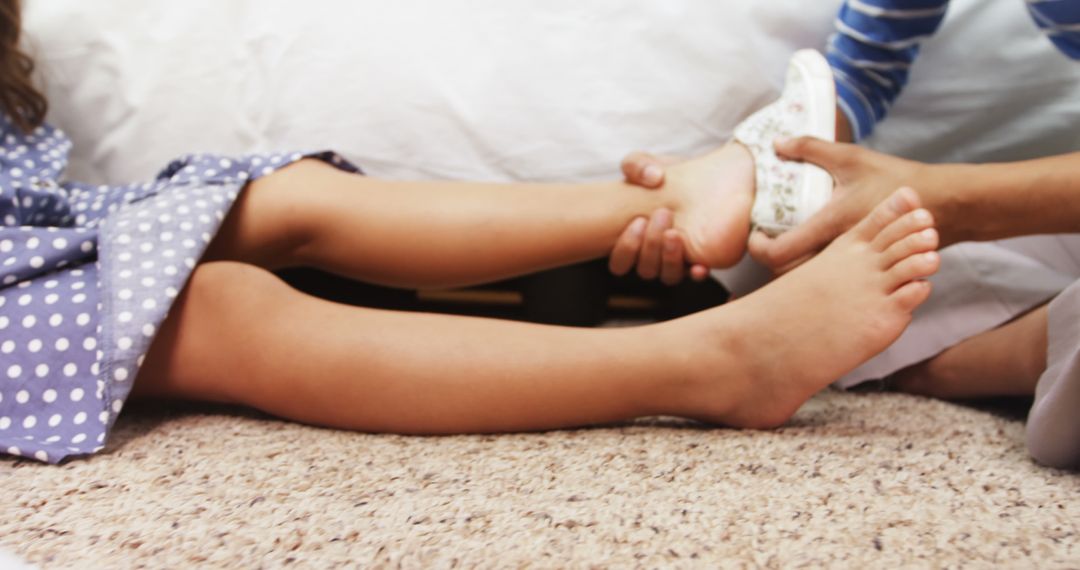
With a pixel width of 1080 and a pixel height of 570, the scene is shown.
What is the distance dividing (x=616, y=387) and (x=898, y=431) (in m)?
0.22

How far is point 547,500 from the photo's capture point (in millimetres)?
445

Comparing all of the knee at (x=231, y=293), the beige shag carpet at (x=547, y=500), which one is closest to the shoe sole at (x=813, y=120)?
the beige shag carpet at (x=547, y=500)

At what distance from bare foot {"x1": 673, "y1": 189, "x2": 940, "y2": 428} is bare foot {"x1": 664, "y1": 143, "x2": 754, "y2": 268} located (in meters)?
0.14

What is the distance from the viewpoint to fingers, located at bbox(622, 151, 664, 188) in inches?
29.2

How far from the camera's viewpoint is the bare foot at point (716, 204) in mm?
722

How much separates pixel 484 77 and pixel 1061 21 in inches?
20.8

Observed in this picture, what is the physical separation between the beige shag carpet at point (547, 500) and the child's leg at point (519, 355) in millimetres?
22

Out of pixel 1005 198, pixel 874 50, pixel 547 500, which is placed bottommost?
pixel 547 500

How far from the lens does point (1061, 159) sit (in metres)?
0.62

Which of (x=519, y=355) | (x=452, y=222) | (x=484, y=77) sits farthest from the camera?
(x=484, y=77)

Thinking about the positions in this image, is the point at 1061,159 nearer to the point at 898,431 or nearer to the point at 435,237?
the point at 898,431

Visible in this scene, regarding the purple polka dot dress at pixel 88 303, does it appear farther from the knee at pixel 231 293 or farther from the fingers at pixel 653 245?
the fingers at pixel 653 245

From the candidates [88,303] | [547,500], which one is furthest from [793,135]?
[88,303]

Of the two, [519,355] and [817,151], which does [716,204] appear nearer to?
[817,151]
